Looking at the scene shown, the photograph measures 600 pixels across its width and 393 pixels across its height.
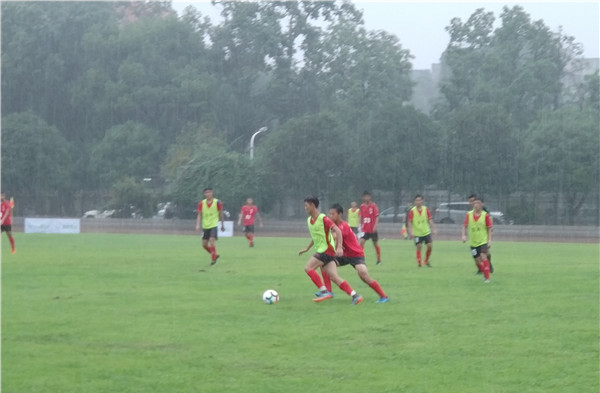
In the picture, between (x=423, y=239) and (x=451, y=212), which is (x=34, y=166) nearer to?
(x=451, y=212)

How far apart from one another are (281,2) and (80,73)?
14.8 m

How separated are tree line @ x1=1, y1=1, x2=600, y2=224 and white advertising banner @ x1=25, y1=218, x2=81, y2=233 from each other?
24.5ft

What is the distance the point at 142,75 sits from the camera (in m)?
66.1

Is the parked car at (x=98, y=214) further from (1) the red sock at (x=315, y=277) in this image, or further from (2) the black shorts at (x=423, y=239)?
(1) the red sock at (x=315, y=277)

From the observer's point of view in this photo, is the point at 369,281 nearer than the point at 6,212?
Yes

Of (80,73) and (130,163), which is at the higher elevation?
(80,73)

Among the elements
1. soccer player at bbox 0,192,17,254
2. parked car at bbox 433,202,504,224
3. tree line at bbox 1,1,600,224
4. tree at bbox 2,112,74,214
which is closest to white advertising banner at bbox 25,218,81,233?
tree line at bbox 1,1,600,224

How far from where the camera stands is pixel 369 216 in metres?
25.2

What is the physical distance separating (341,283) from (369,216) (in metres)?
10.3

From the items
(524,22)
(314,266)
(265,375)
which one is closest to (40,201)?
(524,22)

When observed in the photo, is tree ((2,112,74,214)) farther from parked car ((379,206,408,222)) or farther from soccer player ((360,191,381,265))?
soccer player ((360,191,381,265))

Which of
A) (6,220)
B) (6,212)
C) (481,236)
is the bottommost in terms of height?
(481,236)

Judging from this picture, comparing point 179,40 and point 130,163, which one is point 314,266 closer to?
point 130,163

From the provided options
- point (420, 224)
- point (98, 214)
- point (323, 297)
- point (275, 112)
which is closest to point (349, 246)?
point (323, 297)
